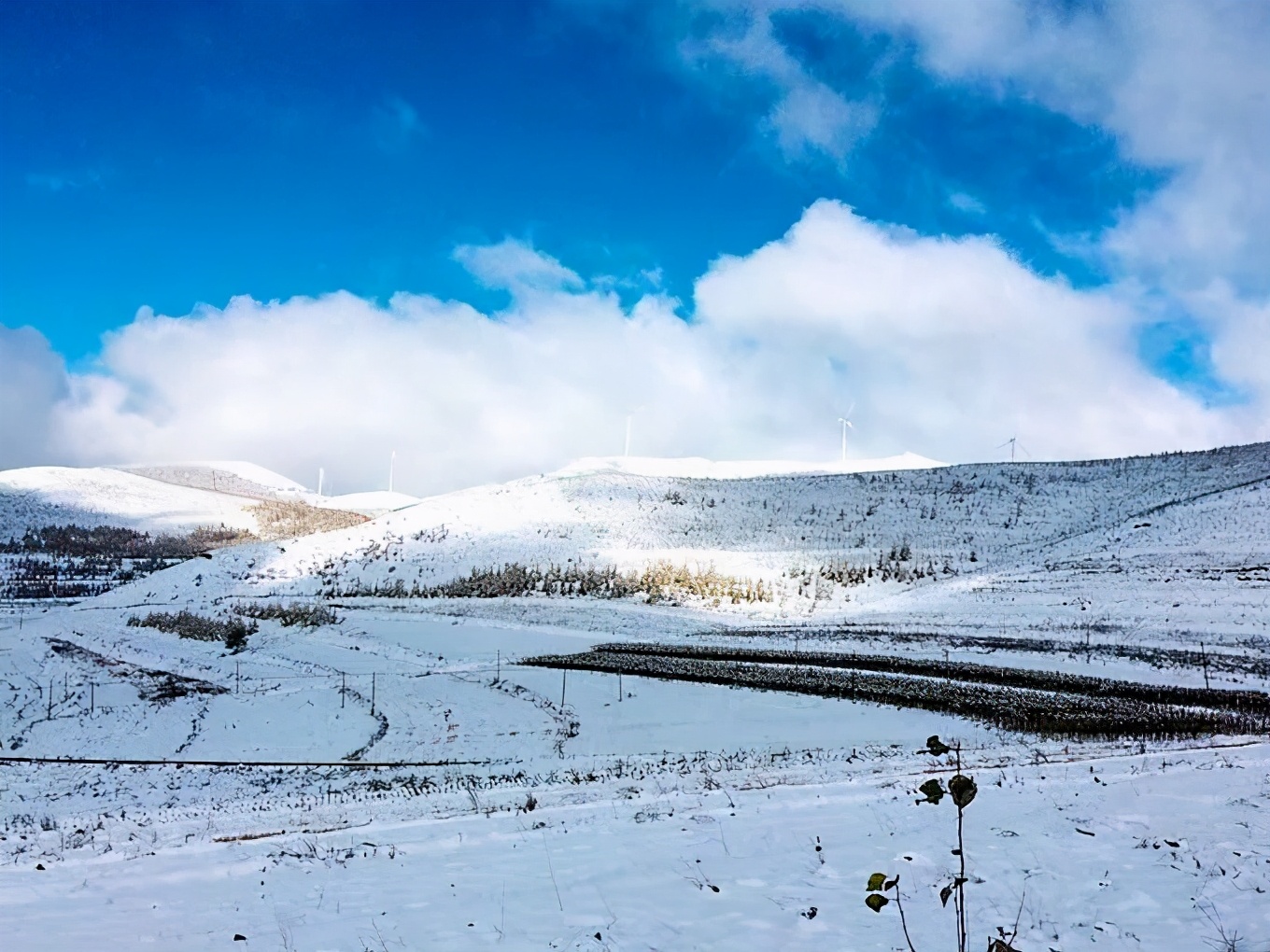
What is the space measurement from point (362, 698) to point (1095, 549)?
2132 inches

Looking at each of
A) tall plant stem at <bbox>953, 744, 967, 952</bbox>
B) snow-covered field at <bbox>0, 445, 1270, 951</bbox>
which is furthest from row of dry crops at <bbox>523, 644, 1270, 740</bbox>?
Answer: tall plant stem at <bbox>953, 744, 967, 952</bbox>

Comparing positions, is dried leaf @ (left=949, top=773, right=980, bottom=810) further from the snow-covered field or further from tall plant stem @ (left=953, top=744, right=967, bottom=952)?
the snow-covered field

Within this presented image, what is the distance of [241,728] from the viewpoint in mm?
27125

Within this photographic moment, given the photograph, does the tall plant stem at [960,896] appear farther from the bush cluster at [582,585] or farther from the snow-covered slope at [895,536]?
the bush cluster at [582,585]

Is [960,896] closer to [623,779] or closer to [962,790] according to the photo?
[962,790]

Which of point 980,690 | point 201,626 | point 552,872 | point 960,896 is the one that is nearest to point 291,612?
point 201,626

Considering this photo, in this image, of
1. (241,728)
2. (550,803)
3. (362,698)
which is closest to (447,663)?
(362,698)

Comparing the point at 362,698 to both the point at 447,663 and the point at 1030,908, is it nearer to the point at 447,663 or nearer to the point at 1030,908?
the point at 447,663

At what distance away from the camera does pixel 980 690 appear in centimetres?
2691

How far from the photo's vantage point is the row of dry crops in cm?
2055

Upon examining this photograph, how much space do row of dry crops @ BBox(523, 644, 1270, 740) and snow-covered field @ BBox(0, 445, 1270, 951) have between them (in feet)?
5.34

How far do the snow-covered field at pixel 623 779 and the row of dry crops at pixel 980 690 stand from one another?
1.63m

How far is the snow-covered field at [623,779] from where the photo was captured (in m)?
8.03

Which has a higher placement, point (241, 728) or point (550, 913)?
point (550, 913)
